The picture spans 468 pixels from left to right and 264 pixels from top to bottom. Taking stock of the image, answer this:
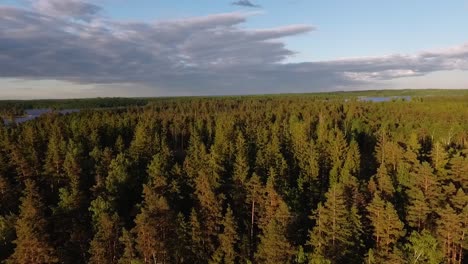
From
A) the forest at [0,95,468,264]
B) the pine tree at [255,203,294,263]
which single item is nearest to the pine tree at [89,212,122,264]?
the forest at [0,95,468,264]

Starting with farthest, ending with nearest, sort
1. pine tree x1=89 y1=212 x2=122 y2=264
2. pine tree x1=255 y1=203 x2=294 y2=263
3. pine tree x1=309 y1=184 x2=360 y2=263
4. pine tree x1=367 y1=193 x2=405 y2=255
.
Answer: pine tree x1=367 y1=193 x2=405 y2=255 → pine tree x1=309 y1=184 x2=360 y2=263 → pine tree x1=89 y1=212 x2=122 y2=264 → pine tree x1=255 y1=203 x2=294 y2=263

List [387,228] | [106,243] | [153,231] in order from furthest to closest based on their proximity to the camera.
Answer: [387,228] < [106,243] < [153,231]

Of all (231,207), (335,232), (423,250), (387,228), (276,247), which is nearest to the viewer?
(276,247)

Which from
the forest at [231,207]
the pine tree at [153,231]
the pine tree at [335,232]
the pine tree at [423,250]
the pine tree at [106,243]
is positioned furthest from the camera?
the pine tree at [335,232]

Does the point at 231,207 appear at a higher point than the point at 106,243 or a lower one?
lower

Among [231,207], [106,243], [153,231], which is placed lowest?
[231,207]

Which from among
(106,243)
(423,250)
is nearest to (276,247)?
(423,250)

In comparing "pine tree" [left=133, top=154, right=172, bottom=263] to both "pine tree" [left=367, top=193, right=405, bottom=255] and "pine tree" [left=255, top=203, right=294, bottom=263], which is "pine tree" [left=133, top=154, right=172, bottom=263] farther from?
"pine tree" [left=367, top=193, right=405, bottom=255]

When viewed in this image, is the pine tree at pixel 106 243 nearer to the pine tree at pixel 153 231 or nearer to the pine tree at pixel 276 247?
the pine tree at pixel 153 231

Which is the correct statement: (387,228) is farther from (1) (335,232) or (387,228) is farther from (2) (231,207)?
(2) (231,207)

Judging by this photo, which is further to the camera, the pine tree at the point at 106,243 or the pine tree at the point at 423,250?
the pine tree at the point at 106,243

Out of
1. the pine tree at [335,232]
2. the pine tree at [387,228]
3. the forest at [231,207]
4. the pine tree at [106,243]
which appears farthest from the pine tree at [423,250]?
the pine tree at [106,243]

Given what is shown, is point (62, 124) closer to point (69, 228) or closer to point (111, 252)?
point (69, 228)
